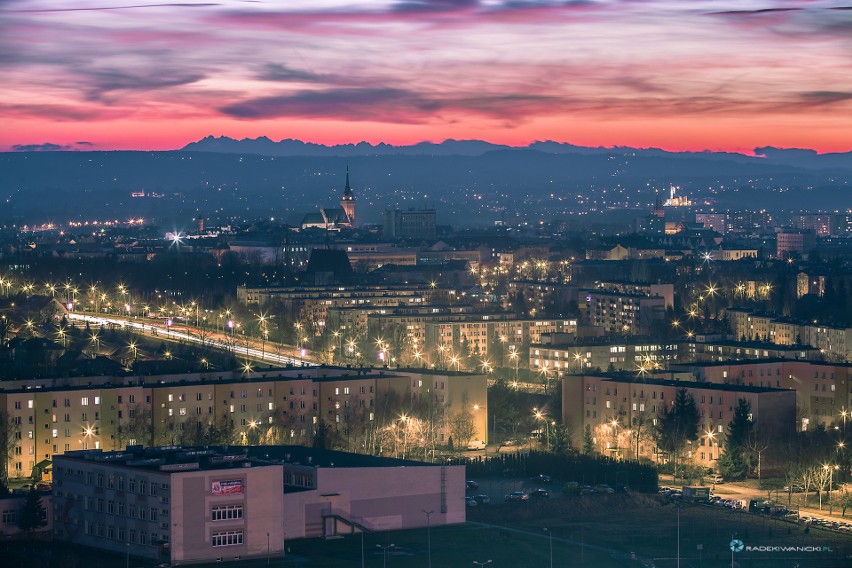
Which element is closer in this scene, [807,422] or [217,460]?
[217,460]

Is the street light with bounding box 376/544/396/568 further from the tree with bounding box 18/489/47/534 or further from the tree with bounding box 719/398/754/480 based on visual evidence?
the tree with bounding box 719/398/754/480

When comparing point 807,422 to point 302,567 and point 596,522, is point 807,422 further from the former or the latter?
point 302,567

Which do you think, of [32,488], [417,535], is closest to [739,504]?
[417,535]

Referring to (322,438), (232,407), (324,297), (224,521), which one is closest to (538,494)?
(322,438)

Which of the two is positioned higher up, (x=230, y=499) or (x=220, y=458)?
(x=220, y=458)

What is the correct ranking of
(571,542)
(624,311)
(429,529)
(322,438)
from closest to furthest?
(571,542)
(429,529)
(322,438)
(624,311)

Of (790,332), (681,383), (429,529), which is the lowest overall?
(429,529)

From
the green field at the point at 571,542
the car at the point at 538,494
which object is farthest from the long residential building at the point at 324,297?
the green field at the point at 571,542

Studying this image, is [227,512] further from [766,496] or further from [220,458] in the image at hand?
[766,496]
